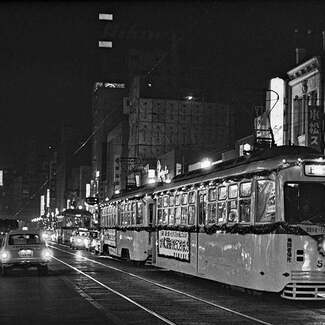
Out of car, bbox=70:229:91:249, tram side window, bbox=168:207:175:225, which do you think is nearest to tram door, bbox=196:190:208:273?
tram side window, bbox=168:207:175:225

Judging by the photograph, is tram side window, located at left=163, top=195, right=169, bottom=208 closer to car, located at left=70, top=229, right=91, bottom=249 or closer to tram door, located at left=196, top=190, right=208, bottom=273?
tram door, located at left=196, top=190, right=208, bottom=273

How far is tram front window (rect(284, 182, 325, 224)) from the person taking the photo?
15016mm

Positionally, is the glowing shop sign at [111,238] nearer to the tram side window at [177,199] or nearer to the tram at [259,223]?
the tram side window at [177,199]

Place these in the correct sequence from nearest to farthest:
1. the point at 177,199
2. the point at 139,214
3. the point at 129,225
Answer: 1. the point at 177,199
2. the point at 139,214
3. the point at 129,225

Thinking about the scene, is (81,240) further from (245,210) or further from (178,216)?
(245,210)

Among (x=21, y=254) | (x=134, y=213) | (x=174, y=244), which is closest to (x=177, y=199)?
(x=174, y=244)

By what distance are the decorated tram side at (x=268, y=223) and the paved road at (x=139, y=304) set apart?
1.98 feet

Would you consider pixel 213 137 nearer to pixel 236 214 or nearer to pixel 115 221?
pixel 115 221

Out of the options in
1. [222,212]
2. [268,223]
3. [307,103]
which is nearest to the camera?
[268,223]

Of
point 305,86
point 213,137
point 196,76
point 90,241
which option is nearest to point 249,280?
point 305,86

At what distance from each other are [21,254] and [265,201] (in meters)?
12.1

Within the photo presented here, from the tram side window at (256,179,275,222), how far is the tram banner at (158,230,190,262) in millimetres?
5343

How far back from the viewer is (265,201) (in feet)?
51.5

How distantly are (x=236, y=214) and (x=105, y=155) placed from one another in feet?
365
